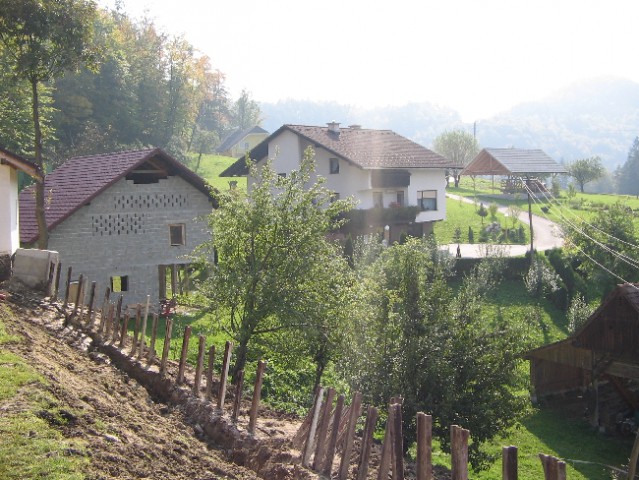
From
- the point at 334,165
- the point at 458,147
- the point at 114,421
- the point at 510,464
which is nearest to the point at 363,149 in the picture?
the point at 334,165

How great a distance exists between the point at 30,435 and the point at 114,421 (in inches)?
75.0

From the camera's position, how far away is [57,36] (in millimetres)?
25688

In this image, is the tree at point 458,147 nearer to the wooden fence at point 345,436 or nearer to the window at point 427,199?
the window at point 427,199

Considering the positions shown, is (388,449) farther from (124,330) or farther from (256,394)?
(124,330)

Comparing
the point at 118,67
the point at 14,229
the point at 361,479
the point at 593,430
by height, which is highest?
the point at 118,67

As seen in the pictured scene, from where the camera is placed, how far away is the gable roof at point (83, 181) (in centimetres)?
2859

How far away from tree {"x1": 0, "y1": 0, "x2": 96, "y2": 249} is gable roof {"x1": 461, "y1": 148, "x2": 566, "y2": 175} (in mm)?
38529

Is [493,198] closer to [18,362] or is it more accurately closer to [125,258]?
[125,258]

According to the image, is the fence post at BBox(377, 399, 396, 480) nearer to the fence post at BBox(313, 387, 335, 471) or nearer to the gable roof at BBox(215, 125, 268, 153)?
the fence post at BBox(313, 387, 335, 471)

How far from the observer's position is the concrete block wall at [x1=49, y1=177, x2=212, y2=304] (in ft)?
94.5

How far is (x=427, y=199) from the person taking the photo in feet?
170

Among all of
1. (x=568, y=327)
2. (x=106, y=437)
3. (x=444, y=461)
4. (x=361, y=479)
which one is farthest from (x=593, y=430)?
(x=106, y=437)

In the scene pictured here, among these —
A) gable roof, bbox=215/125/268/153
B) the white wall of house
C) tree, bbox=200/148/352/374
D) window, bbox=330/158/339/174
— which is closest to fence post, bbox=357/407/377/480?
tree, bbox=200/148/352/374

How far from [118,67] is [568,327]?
43.3 meters
